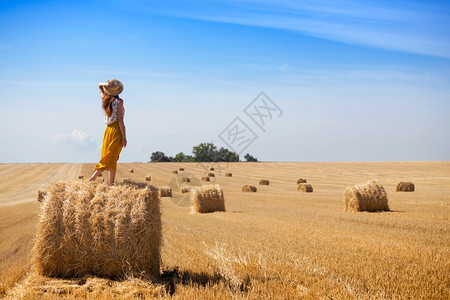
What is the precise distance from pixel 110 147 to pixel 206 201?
10.5m

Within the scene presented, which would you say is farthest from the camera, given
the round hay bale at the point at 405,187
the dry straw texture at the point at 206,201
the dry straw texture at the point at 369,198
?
the round hay bale at the point at 405,187

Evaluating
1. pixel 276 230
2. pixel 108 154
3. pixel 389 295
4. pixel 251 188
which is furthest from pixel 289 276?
pixel 251 188

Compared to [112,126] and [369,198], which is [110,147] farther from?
[369,198]

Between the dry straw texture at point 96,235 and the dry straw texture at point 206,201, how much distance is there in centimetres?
1093

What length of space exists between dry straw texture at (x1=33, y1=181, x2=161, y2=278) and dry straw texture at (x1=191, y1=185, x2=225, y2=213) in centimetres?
1093

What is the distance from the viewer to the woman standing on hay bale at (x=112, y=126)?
21.7 ft

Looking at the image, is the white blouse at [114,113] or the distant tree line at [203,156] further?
the distant tree line at [203,156]

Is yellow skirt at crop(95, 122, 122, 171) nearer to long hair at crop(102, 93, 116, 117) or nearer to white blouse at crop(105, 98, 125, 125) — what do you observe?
white blouse at crop(105, 98, 125, 125)

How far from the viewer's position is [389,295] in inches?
197

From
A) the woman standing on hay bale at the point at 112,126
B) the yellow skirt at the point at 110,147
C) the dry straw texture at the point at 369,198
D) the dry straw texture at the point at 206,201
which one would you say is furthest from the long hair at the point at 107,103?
the dry straw texture at the point at 369,198

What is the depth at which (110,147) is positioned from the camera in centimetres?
666

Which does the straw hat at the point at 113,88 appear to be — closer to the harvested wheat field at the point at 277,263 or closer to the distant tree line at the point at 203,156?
the harvested wheat field at the point at 277,263

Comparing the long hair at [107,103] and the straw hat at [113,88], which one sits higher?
the straw hat at [113,88]

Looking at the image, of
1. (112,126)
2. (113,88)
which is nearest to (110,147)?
(112,126)
